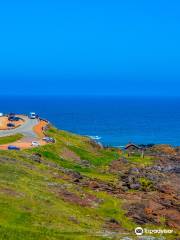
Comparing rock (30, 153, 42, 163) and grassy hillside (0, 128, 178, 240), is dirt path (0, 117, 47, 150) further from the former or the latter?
rock (30, 153, 42, 163)

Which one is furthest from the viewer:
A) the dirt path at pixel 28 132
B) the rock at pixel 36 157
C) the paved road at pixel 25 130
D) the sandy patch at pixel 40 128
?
the sandy patch at pixel 40 128

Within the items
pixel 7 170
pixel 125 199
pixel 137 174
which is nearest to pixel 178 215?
pixel 125 199

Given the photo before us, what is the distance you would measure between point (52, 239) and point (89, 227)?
603 cm

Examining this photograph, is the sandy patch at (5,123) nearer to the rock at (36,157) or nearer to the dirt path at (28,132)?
the dirt path at (28,132)

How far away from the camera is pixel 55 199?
48.5 meters

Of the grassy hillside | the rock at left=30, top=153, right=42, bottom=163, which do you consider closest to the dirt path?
the grassy hillside

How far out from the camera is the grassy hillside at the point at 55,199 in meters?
39.7

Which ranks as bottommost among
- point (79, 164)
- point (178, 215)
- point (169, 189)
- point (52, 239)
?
point (52, 239)

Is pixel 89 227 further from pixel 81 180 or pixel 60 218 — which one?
pixel 81 180

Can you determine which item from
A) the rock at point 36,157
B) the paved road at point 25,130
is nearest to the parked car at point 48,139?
the paved road at point 25,130


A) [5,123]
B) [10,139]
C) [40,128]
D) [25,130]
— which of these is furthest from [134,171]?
[5,123]

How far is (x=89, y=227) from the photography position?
139 ft

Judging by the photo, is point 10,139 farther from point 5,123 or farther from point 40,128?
point 5,123

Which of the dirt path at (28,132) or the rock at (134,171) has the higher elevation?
the dirt path at (28,132)
